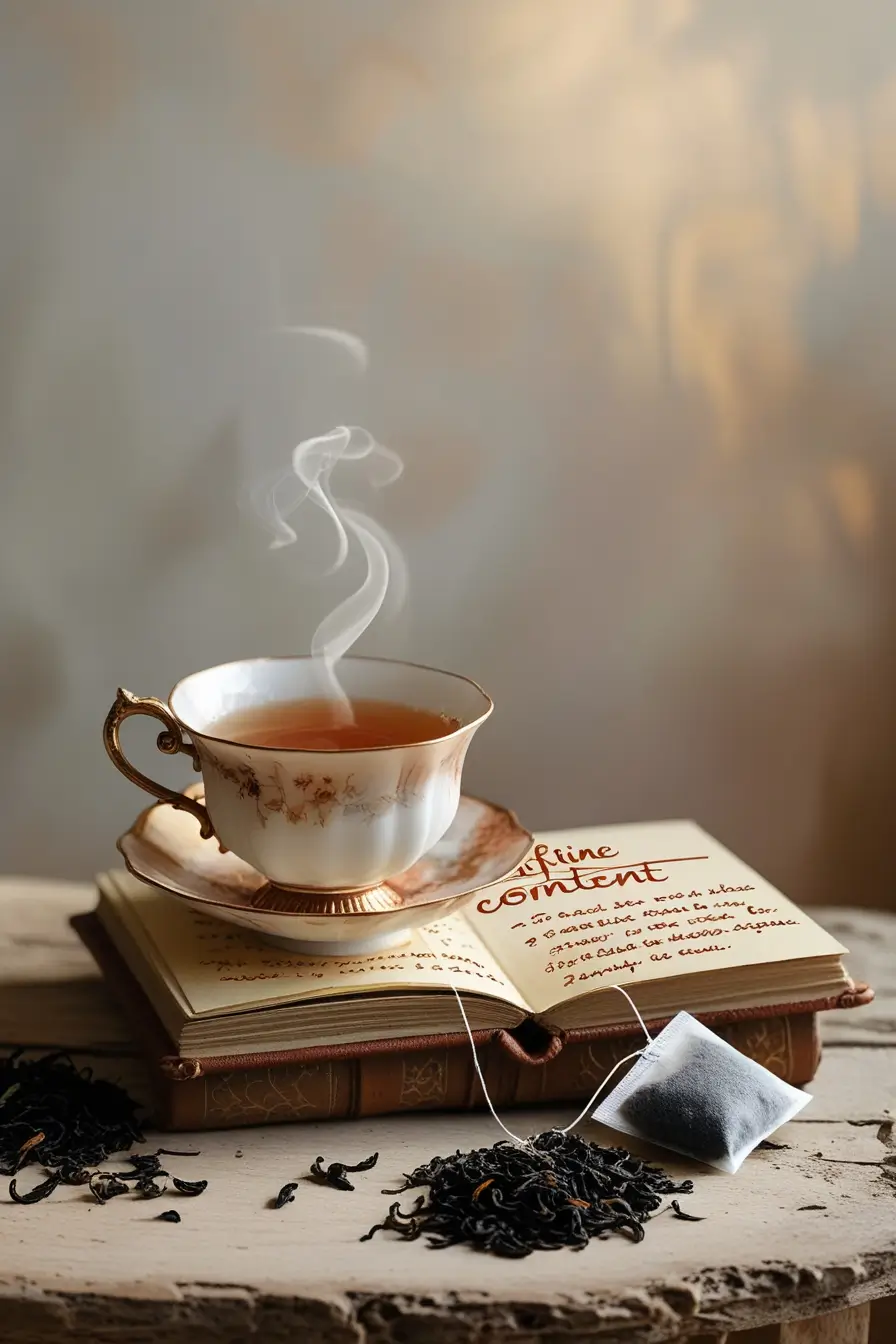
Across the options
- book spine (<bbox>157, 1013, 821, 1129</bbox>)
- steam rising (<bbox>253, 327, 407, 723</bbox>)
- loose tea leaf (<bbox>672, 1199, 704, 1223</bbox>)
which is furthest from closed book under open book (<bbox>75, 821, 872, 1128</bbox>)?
steam rising (<bbox>253, 327, 407, 723</bbox>)

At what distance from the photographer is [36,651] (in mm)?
1387

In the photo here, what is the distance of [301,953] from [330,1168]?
140 mm

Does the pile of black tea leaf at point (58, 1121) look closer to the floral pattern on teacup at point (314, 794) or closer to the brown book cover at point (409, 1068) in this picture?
the brown book cover at point (409, 1068)

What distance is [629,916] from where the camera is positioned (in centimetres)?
96

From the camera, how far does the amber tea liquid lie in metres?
0.92

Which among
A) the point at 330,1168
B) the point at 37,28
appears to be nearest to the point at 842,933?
the point at 330,1168

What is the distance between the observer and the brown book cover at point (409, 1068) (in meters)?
0.84

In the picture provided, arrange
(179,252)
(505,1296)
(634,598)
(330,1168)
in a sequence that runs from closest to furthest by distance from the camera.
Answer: (505,1296) < (330,1168) < (179,252) < (634,598)

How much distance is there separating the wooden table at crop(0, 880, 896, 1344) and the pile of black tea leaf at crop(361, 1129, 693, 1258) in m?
0.01

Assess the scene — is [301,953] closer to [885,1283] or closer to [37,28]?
[885,1283]

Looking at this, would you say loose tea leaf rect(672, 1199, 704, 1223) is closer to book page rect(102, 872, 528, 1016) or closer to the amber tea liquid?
book page rect(102, 872, 528, 1016)

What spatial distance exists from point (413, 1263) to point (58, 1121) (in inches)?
9.7

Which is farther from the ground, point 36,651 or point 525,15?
point 525,15

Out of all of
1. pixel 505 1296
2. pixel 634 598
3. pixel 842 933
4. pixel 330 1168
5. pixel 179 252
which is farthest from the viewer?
pixel 634 598
